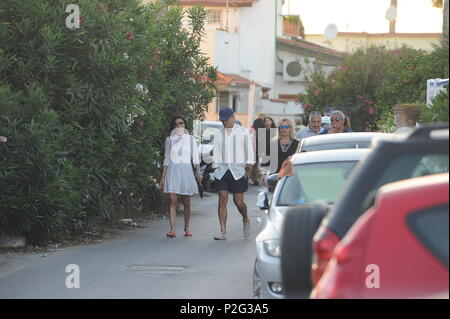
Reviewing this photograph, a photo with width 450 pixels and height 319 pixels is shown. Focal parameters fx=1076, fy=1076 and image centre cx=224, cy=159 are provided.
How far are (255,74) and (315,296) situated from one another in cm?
5933

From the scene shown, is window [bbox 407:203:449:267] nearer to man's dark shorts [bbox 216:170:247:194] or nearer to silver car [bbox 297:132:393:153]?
silver car [bbox 297:132:393:153]

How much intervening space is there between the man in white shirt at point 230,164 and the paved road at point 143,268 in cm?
52

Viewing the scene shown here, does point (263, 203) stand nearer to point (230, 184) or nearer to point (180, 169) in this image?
point (230, 184)

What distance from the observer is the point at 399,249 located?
4.14 meters

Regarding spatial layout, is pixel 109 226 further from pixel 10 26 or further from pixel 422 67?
pixel 422 67

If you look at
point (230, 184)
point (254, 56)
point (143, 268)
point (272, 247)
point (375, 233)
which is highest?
point (254, 56)

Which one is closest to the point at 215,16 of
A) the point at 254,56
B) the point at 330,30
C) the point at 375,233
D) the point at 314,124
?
the point at 254,56

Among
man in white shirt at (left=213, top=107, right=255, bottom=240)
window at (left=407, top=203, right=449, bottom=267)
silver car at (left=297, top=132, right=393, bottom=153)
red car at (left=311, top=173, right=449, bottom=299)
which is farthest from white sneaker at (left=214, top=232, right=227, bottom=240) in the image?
window at (left=407, top=203, right=449, bottom=267)

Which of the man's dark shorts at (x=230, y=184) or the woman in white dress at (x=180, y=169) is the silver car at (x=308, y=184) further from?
the woman in white dress at (x=180, y=169)

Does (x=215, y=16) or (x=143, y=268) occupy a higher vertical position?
(x=215, y=16)

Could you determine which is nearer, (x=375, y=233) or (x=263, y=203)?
(x=375, y=233)

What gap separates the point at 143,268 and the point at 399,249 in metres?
8.73

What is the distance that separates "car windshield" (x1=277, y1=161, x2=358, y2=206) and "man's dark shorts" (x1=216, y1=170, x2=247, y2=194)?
4.95m

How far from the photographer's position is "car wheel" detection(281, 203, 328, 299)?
5051mm
